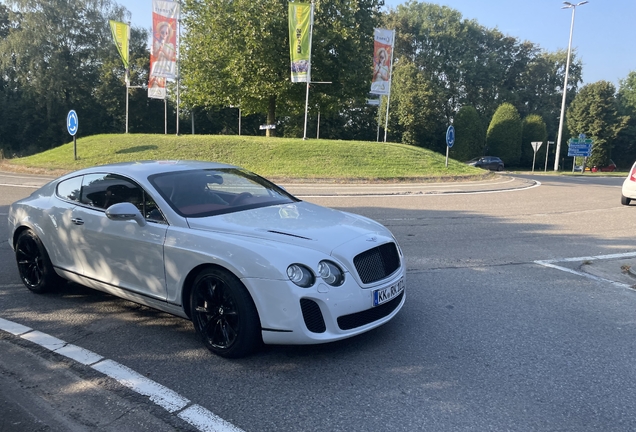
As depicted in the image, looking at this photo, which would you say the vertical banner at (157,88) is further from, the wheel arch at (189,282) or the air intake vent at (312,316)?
the air intake vent at (312,316)

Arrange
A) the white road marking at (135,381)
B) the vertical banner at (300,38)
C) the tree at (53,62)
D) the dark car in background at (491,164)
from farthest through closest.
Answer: the tree at (53,62) → the dark car in background at (491,164) → the vertical banner at (300,38) → the white road marking at (135,381)

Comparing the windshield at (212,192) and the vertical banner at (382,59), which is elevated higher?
the vertical banner at (382,59)

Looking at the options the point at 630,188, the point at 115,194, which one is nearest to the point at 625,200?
the point at 630,188

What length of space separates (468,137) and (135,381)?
52.0 metres

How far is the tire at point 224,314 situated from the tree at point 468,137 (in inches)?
1987

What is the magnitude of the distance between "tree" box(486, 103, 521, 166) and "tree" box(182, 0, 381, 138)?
75.6 ft

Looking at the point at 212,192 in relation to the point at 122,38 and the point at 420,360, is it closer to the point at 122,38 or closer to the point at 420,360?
the point at 420,360

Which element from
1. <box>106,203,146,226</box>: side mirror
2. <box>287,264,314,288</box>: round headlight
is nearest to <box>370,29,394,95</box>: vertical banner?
<box>106,203,146,226</box>: side mirror

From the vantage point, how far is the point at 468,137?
2039 inches

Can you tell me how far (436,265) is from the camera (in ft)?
22.2

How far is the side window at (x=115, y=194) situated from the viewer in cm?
445

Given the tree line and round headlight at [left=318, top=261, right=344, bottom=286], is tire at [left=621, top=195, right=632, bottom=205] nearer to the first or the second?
round headlight at [left=318, top=261, right=344, bottom=286]

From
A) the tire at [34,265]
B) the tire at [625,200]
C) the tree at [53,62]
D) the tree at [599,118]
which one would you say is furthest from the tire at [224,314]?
the tree at [599,118]

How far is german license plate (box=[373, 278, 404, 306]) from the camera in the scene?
3.91 meters
